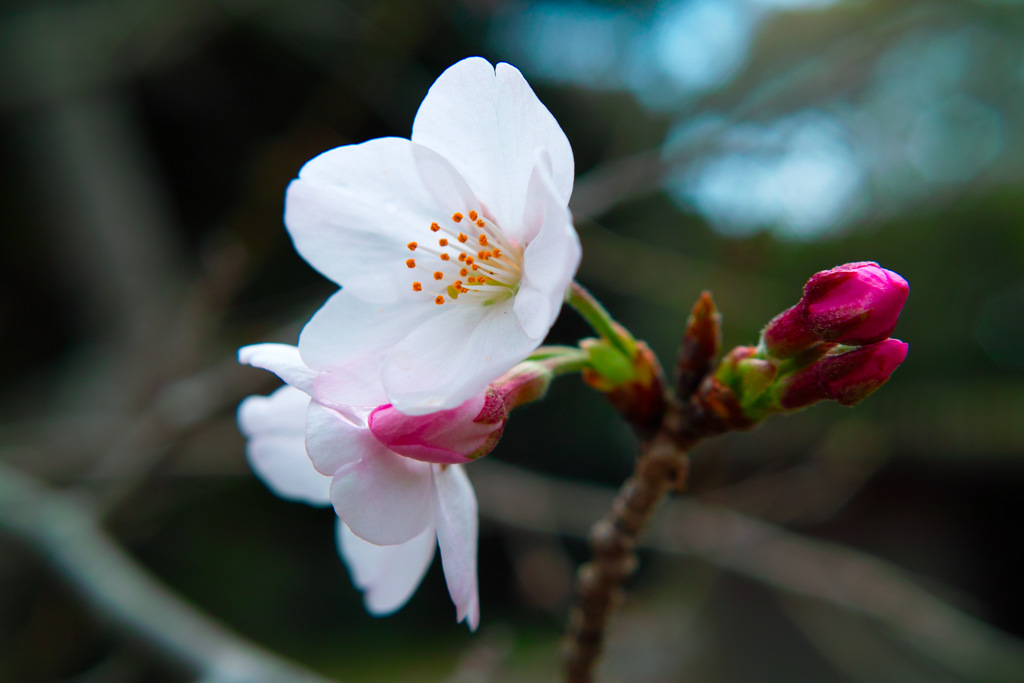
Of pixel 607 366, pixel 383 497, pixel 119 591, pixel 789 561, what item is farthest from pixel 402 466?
pixel 789 561

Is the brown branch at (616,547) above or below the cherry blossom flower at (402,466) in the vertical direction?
below

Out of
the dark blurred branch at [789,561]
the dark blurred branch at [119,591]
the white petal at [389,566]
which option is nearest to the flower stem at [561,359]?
the white petal at [389,566]

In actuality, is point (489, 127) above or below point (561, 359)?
above

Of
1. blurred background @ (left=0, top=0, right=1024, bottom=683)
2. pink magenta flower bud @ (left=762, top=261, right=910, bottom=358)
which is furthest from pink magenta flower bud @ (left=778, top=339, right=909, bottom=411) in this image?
blurred background @ (left=0, top=0, right=1024, bottom=683)

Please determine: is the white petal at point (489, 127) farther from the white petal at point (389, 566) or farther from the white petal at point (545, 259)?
the white petal at point (389, 566)

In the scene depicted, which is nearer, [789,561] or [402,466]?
[402,466]

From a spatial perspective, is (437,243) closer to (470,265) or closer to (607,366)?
(470,265)

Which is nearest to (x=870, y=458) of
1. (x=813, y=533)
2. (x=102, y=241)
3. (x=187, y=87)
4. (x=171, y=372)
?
(x=171, y=372)
